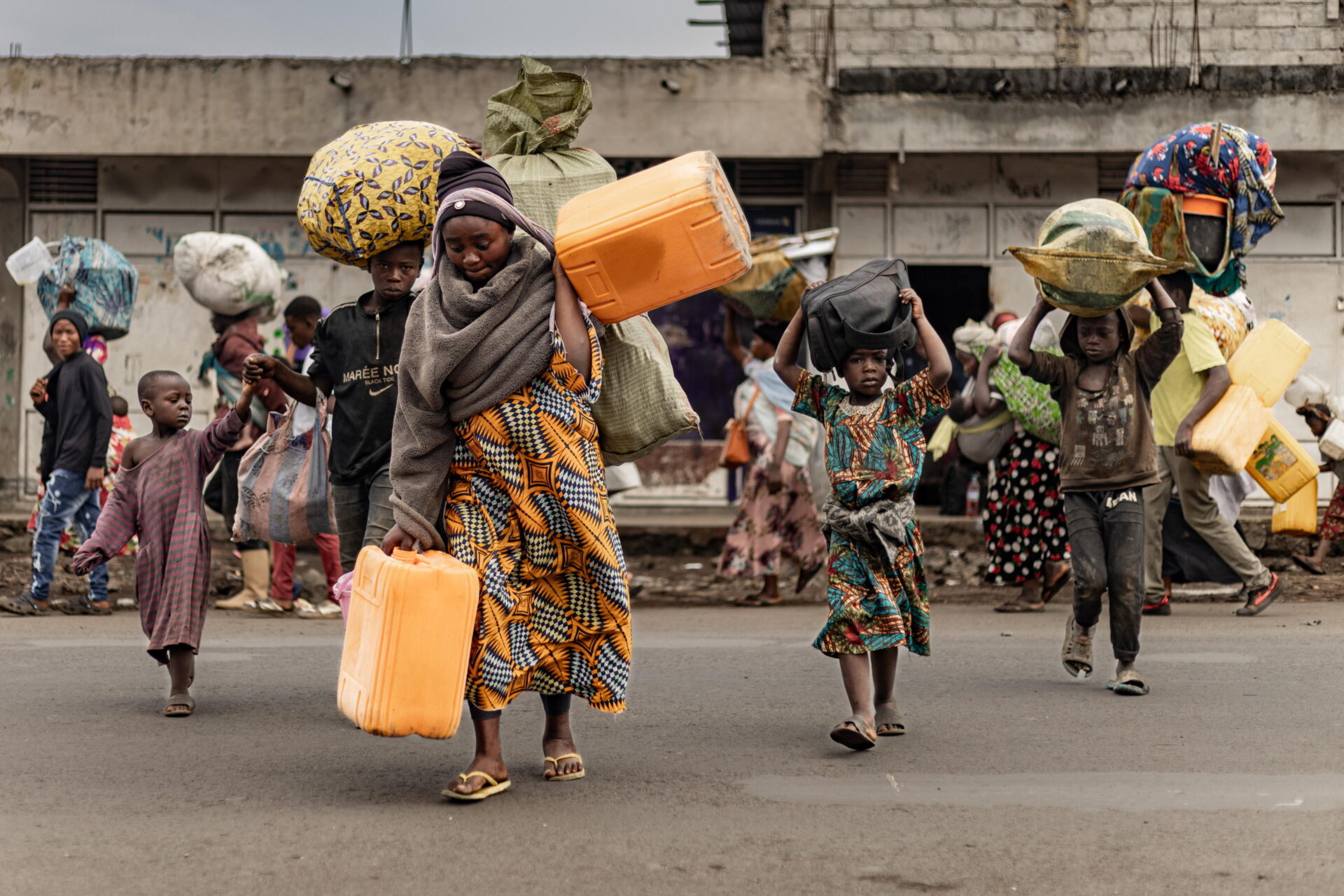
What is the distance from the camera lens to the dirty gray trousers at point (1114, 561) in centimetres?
626

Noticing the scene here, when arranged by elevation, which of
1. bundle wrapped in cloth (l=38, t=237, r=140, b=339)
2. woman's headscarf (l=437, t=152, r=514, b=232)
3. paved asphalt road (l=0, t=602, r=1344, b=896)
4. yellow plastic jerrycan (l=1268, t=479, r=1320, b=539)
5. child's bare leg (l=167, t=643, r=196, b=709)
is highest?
bundle wrapped in cloth (l=38, t=237, r=140, b=339)

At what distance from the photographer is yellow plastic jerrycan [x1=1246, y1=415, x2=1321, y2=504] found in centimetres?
942

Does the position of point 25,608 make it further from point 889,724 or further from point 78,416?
point 889,724

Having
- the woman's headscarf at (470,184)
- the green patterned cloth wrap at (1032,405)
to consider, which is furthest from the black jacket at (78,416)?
the woman's headscarf at (470,184)

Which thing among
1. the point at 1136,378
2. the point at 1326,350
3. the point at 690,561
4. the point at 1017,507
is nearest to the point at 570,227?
the point at 1136,378

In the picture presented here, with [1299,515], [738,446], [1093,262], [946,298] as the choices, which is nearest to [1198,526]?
[1299,515]

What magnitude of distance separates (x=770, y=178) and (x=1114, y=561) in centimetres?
1032

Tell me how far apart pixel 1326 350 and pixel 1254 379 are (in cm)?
841

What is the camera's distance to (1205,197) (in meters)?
8.35

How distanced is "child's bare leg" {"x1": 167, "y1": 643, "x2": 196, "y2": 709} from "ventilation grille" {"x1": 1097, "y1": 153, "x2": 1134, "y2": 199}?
12102 millimetres

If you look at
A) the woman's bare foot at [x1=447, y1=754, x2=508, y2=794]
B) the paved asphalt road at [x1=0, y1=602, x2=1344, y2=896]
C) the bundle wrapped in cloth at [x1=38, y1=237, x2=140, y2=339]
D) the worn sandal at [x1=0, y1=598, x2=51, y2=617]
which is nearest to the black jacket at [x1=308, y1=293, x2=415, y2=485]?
the paved asphalt road at [x1=0, y1=602, x2=1344, y2=896]

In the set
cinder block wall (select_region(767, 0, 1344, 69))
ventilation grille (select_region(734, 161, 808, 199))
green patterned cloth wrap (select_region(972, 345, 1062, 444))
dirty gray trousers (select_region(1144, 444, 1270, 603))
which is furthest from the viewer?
cinder block wall (select_region(767, 0, 1344, 69))

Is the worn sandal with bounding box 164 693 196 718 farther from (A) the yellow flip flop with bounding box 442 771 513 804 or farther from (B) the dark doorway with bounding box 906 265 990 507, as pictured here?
(B) the dark doorway with bounding box 906 265 990 507

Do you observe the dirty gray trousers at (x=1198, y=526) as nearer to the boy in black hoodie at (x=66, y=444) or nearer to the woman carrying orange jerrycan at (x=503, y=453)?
the woman carrying orange jerrycan at (x=503, y=453)
